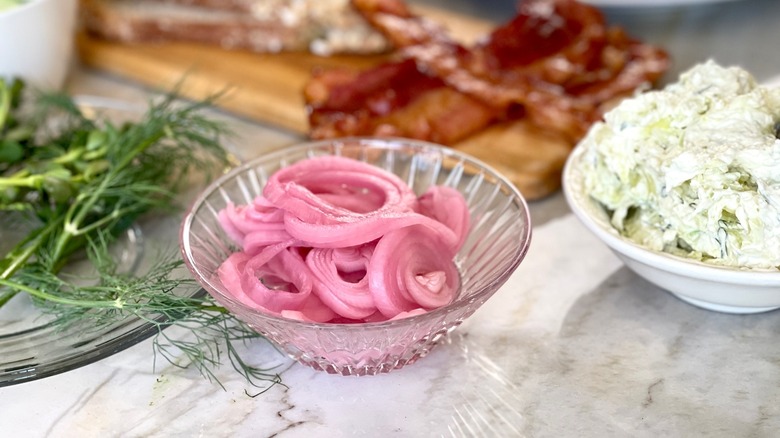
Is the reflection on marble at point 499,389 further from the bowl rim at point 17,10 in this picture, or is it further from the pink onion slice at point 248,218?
the bowl rim at point 17,10

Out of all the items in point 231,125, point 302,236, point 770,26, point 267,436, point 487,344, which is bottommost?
point 267,436

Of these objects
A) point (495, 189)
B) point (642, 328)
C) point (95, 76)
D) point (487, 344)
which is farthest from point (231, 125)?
point (642, 328)

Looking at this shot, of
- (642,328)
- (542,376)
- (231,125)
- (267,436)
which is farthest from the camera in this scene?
(231,125)

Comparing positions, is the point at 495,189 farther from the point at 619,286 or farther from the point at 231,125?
the point at 231,125

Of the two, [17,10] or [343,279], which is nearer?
[343,279]

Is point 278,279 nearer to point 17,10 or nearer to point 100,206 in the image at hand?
point 100,206

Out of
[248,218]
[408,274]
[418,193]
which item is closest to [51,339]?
[248,218]

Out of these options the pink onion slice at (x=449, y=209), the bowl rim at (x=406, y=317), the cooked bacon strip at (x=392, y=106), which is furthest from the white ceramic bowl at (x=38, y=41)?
the pink onion slice at (x=449, y=209)
